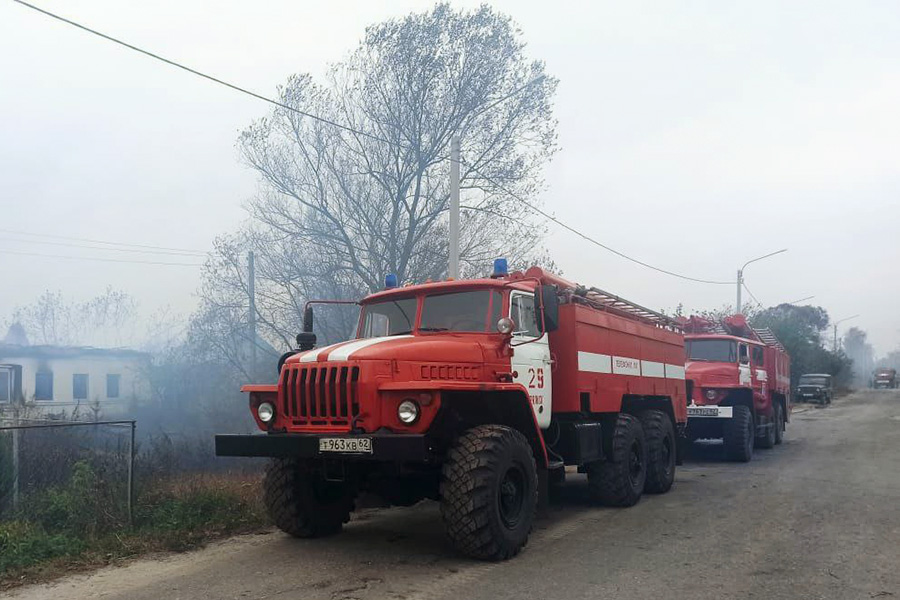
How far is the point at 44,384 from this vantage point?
25938 mm

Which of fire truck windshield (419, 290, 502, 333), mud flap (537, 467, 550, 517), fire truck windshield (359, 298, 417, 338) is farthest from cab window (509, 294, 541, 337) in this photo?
mud flap (537, 467, 550, 517)

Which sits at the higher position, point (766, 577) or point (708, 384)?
point (708, 384)

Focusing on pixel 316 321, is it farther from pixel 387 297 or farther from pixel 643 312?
pixel 387 297

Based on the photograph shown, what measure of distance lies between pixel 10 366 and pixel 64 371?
341cm

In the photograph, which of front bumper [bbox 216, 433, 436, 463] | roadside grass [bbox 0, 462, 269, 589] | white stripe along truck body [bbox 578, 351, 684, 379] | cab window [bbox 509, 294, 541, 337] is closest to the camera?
front bumper [bbox 216, 433, 436, 463]

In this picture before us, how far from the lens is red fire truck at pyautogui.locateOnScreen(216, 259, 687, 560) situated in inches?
264

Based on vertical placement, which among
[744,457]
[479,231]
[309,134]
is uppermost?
[309,134]

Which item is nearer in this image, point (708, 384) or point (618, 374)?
point (618, 374)

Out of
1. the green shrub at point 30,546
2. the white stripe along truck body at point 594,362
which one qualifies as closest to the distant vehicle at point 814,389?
the white stripe along truck body at point 594,362

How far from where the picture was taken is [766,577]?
20.6 ft

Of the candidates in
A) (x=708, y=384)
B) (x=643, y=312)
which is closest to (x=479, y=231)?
(x=708, y=384)

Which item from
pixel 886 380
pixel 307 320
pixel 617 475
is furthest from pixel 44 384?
pixel 886 380

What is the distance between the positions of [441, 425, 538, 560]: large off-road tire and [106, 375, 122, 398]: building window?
24168mm

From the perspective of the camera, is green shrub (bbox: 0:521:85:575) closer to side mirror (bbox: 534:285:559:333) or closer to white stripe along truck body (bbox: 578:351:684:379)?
side mirror (bbox: 534:285:559:333)
